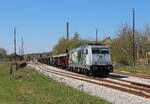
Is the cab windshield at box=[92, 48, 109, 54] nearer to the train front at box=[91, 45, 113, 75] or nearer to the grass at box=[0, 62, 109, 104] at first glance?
the train front at box=[91, 45, 113, 75]

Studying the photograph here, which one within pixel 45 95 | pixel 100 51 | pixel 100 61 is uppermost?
pixel 100 51

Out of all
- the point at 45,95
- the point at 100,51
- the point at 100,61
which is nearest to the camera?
the point at 45,95

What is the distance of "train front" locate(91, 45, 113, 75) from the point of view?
101 feet

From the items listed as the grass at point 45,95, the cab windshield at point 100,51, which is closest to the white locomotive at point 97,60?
the cab windshield at point 100,51

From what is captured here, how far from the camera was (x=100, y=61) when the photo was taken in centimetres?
3095

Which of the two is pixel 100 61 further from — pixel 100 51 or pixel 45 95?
pixel 45 95

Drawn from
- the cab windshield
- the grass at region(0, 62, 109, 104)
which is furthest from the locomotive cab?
the grass at region(0, 62, 109, 104)

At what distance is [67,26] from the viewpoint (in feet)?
410

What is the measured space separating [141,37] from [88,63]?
3903 centimetres

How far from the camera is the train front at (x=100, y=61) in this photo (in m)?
30.8

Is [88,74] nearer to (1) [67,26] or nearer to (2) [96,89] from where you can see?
(2) [96,89]

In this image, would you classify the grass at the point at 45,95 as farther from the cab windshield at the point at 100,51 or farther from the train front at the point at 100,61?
the cab windshield at the point at 100,51

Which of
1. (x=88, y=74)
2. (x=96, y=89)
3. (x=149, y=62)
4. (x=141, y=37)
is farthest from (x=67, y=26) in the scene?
(x=96, y=89)

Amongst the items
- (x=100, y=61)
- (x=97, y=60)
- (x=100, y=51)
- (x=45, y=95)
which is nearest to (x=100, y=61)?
(x=100, y=61)
